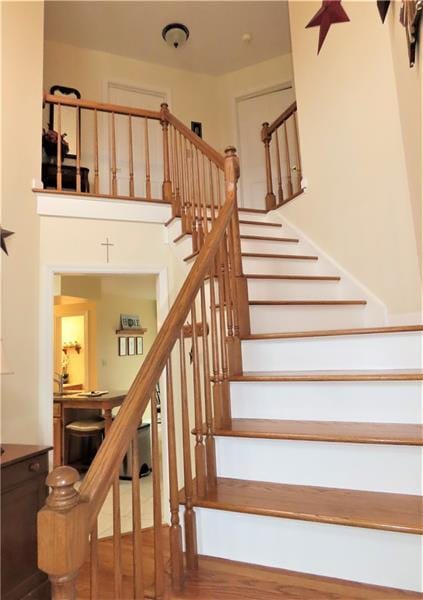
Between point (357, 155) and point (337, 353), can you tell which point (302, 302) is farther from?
point (357, 155)

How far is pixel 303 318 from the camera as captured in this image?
2.56 meters

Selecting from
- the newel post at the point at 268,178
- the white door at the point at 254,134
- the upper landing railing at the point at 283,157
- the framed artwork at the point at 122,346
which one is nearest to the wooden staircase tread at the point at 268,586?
the upper landing railing at the point at 283,157

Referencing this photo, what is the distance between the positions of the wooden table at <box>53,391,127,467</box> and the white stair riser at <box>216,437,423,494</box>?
124 inches

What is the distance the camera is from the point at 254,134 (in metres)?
5.30

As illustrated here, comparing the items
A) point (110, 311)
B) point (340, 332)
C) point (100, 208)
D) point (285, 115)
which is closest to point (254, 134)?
point (285, 115)

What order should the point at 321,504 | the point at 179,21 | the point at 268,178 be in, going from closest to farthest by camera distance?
the point at 321,504
the point at 268,178
the point at 179,21

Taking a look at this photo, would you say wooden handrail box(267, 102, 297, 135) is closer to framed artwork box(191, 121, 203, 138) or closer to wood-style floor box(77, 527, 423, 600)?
framed artwork box(191, 121, 203, 138)

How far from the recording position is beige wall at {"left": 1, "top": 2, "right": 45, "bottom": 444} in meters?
2.77

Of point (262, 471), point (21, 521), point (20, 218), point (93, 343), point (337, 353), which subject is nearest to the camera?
point (262, 471)

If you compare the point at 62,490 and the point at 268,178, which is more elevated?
the point at 268,178

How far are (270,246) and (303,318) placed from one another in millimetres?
992

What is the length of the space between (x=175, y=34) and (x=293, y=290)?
3.76 metres

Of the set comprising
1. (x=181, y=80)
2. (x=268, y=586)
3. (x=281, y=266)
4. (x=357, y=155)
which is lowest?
(x=268, y=586)

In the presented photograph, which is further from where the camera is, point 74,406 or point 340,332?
point 74,406
